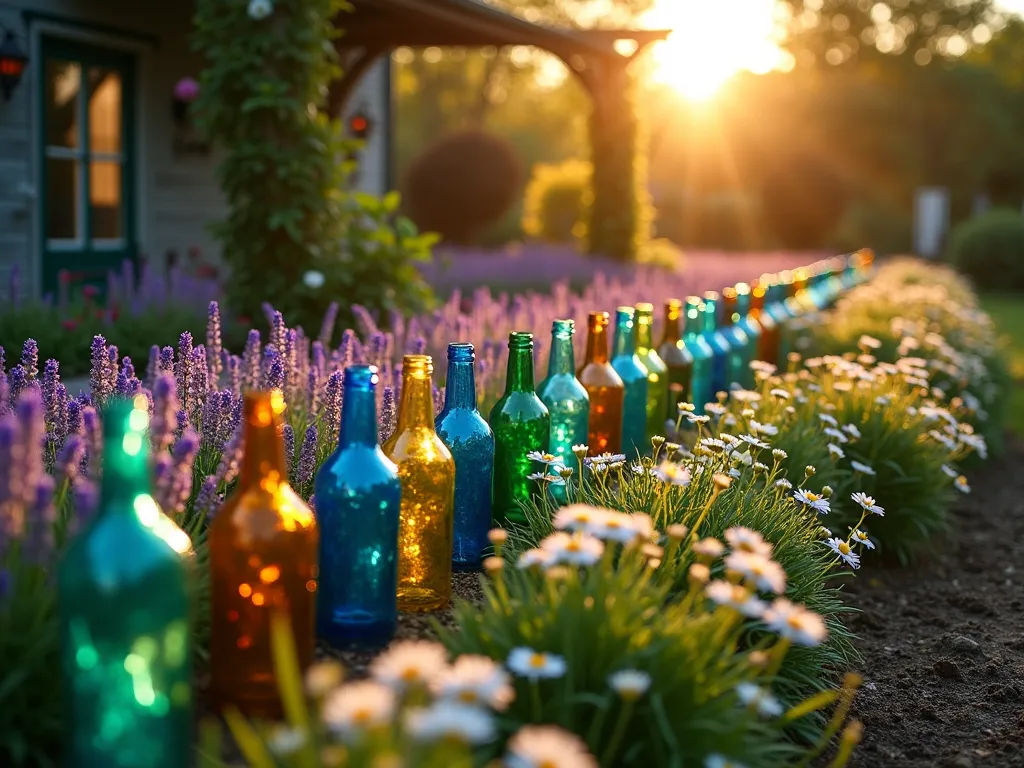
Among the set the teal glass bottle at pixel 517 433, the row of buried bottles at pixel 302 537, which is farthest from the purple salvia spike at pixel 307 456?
the teal glass bottle at pixel 517 433

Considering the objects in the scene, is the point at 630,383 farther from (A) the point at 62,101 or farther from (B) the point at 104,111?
(B) the point at 104,111

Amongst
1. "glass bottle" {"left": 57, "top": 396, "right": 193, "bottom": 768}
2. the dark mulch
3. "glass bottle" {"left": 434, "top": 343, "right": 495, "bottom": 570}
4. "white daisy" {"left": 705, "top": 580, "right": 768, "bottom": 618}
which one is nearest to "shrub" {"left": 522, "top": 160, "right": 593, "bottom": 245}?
the dark mulch

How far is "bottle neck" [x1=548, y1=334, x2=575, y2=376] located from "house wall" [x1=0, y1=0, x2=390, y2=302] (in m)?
5.40

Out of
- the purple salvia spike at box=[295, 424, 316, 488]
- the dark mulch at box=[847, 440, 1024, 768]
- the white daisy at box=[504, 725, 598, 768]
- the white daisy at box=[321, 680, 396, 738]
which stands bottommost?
the dark mulch at box=[847, 440, 1024, 768]

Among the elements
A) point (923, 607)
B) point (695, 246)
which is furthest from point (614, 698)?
point (695, 246)

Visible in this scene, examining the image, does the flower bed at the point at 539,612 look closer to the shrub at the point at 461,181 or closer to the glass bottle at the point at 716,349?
the glass bottle at the point at 716,349

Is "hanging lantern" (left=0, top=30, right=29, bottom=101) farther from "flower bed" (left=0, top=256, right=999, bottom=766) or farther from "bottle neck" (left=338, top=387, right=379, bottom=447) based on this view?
"bottle neck" (left=338, top=387, right=379, bottom=447)

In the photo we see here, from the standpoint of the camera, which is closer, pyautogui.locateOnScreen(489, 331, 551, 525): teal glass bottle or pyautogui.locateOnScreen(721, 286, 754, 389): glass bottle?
pyautogui.locateOnScreen(489, 331, 551, 525): teal glass bottle

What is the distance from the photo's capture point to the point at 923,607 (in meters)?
4.29

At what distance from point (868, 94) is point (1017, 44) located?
17.7 m

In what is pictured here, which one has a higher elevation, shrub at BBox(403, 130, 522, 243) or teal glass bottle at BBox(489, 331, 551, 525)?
shrub at BBox(403, 130, 522, 243)

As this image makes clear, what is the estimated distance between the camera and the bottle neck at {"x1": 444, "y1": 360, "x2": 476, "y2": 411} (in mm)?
2896

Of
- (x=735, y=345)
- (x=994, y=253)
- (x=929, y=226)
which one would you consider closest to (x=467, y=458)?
(x=735, y=345)

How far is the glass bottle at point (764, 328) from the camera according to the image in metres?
6.45
